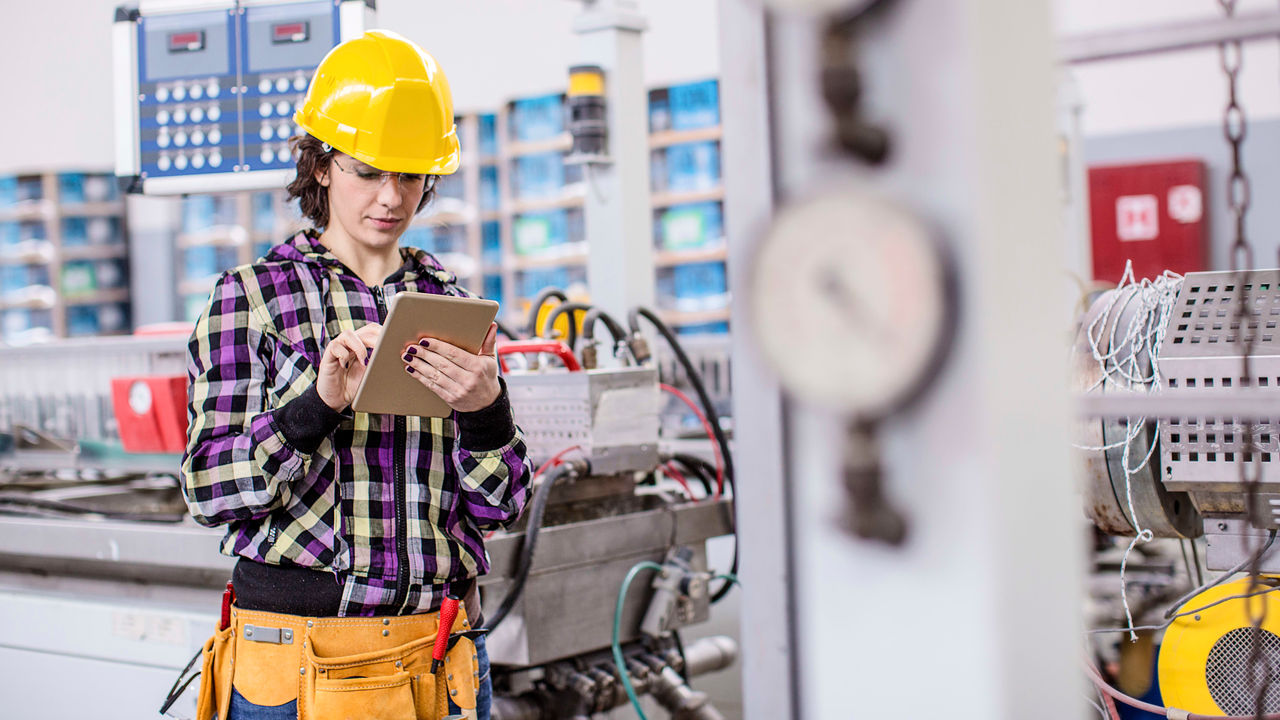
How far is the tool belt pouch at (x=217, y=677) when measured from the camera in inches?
55.2

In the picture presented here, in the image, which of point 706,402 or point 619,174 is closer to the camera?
point 706,402

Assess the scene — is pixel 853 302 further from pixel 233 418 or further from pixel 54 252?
pixel 54 252

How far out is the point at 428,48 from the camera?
25.5ft

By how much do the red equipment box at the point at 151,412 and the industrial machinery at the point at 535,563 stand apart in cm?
1

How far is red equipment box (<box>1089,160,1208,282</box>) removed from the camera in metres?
7.00

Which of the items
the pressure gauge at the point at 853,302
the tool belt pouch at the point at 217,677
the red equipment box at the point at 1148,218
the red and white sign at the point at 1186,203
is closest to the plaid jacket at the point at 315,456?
the tool belt pouch at the point at 217,677

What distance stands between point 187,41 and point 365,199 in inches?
52.6

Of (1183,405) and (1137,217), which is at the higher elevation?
(1137,217)

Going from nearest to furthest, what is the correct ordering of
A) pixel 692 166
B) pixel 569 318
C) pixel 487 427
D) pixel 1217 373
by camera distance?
pixel 487 427
pixel 1217 373
pixel 569 318
pixel 692 166

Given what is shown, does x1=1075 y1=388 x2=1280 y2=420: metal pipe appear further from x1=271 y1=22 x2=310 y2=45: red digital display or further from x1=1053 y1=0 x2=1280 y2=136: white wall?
x1=1053 y1=0 x2=1280 y2=136: white wall

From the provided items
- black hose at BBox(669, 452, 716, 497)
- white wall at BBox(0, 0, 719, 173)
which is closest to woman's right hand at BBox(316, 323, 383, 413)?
black hose at BBox(669, 452, 716, 497)

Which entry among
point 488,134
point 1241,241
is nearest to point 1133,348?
point 1241,241

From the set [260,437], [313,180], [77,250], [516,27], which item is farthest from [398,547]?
[77,250]

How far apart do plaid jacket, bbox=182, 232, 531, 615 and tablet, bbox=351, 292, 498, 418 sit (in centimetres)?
6
